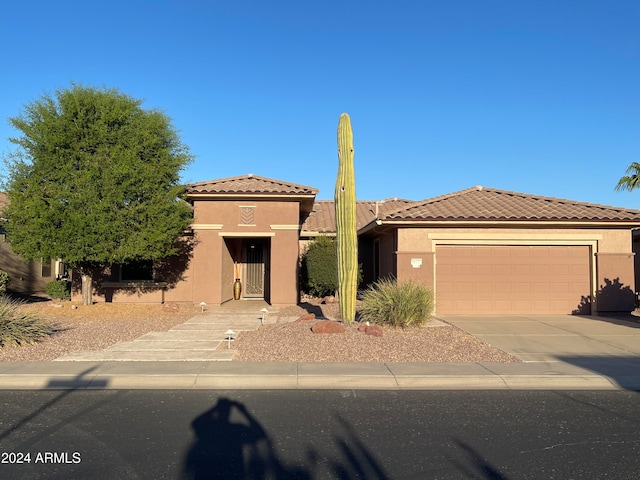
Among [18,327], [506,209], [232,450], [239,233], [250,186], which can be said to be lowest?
[232,450]

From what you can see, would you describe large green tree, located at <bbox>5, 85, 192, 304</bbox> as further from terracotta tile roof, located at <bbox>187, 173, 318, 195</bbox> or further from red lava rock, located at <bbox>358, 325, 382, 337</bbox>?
red lava rock, located at <bbox>358, 325, 382, 337</bbox>

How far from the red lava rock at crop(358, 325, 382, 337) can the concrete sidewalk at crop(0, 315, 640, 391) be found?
2.28 metres

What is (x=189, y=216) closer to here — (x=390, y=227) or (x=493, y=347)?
(x=390, y=227)

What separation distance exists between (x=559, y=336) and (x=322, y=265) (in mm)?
8421

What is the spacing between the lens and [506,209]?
1644 cm

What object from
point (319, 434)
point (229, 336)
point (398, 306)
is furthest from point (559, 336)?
point (319, 434)

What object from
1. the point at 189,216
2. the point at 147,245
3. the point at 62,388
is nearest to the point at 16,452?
the point at 62,388

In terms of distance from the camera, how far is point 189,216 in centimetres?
1667

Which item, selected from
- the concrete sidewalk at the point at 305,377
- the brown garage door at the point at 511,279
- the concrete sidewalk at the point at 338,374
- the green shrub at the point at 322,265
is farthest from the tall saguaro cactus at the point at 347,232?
the green shrub at the point at 322,265

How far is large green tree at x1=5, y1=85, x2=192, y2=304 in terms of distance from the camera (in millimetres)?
13977

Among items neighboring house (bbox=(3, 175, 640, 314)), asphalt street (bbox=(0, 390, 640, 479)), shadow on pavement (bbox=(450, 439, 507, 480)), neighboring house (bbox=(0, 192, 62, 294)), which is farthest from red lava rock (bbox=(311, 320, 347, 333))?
neighboring house (bbox=(0, 192, 62, 294))

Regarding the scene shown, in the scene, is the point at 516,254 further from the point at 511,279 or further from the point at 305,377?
the point at 305,377

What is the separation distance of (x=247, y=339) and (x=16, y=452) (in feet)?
20.3

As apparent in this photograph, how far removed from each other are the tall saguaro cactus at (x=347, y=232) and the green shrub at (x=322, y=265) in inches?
208
